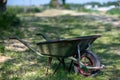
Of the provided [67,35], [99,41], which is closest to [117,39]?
[99,41]

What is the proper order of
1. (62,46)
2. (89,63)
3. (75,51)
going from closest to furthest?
(62,46) < (75,51) < (89,63)

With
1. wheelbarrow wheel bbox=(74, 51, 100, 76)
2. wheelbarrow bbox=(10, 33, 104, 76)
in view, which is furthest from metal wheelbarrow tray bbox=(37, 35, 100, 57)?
wheelbarrow wheel bbox=(74, 51, 100, 76)

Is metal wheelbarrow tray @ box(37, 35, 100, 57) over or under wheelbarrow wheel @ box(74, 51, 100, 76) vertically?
over

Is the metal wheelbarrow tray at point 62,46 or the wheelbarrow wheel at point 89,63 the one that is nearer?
the metal wheelbarrow tray at point 62,46

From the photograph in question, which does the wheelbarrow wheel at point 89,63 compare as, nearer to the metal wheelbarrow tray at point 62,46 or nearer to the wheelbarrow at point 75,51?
the wheelbarrow at point 75,51

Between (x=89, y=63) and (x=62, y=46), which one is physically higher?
(x=62, y=46)

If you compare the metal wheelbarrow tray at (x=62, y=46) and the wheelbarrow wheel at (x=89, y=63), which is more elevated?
the metal wheelbarrow tray at (x=62, y=46)

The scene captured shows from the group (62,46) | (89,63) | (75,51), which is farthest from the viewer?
(89,63)

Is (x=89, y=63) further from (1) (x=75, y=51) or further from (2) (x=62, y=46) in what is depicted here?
(2) (x=62, y=46)

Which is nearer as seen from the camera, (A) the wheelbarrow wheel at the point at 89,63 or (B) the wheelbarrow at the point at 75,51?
(B) the wheelbarrow at the point at 75,51

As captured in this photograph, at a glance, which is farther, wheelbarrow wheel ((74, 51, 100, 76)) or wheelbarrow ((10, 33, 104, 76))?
wheelbarrow wheel ((74, 51, 100, 76))

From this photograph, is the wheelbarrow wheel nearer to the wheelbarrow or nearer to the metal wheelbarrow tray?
the wheelbarrow

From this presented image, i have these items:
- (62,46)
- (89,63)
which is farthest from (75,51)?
(89,63)

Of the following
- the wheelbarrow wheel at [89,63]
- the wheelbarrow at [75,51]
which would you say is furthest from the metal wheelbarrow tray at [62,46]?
the wheelbarrow wheel at [89,63]
